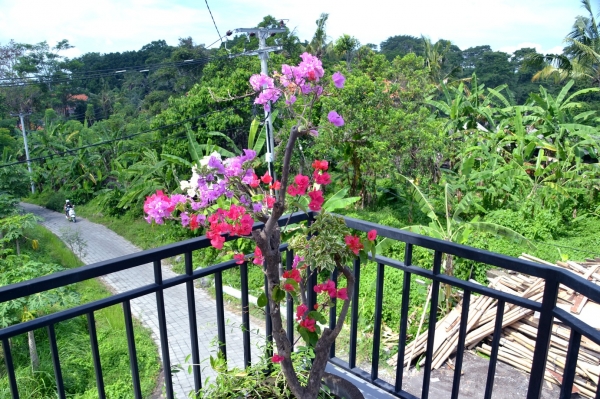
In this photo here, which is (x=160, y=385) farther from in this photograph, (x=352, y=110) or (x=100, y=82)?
(x=100, y=82)

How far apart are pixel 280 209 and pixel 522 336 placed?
2987 millimetres

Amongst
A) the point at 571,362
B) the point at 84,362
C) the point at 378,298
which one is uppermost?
the point at 571,362

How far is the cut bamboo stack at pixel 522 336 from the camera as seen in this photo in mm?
3225

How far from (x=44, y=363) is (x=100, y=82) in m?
33.1

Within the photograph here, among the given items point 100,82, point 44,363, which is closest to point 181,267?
point 44,363

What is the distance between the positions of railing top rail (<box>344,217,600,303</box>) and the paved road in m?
1.33

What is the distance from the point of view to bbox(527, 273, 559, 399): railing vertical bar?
1341 mm

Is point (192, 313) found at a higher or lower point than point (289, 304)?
higher

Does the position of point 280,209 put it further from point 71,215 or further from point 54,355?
point 71,215

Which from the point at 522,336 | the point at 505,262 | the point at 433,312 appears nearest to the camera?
the point at 505,262

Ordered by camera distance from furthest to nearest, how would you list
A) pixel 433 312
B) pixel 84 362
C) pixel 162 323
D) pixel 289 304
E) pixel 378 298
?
pixel 84 362, pixel 289 304, pixel 378 298, pixel 433 312, pixel 162 323

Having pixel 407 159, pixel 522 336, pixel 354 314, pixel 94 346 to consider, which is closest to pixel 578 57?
pixel 407 159

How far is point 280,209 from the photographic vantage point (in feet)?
4.62

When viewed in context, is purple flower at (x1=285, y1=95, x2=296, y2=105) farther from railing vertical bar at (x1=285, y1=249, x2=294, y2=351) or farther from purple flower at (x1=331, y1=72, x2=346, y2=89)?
railing vertical bar at (x1=285, y1=249, x2=294, y2=351)
